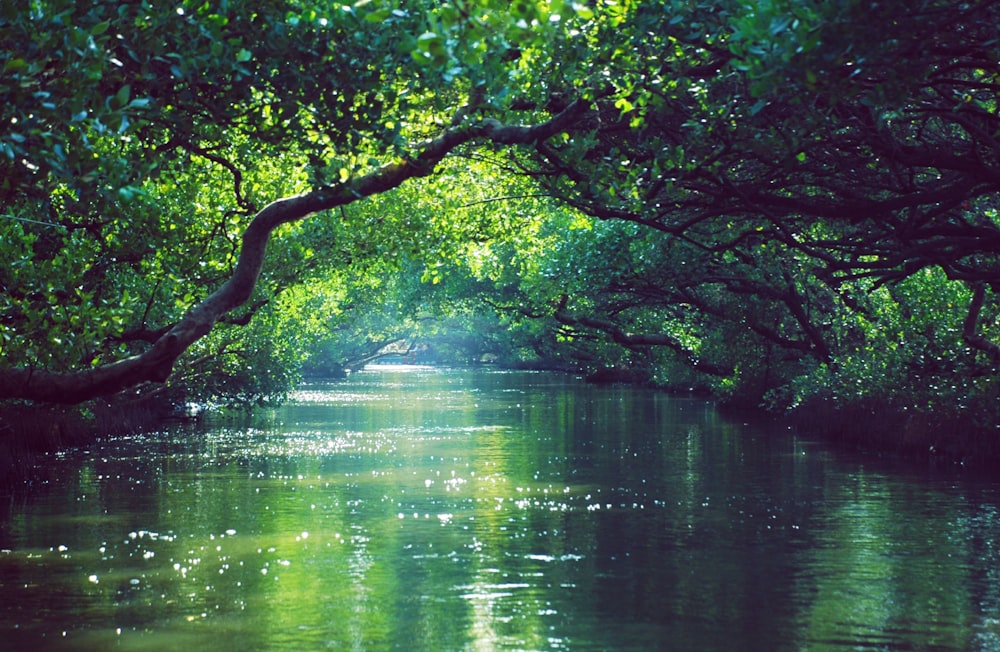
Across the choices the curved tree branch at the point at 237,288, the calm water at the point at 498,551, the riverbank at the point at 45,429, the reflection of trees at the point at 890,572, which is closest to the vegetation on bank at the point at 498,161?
the curved tree branch at the point at 237,288

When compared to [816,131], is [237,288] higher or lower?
lower

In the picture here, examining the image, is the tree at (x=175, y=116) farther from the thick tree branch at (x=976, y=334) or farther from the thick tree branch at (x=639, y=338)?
the thick tree branch at (x=639, y=338)

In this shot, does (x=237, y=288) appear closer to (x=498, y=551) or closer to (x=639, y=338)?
(x=498, y=551)

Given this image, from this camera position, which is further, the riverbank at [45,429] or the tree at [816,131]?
the riverbank at [45,429]

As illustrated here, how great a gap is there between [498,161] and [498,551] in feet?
32.0

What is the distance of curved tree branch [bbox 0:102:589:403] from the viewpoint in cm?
1417

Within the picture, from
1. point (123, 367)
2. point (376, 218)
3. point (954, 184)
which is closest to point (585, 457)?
point (376, 218)

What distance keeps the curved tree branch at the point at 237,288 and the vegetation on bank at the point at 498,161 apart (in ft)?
0.10

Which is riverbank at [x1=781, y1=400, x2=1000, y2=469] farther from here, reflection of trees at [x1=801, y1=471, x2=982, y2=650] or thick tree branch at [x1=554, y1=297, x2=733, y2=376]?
thick tree branch at [x1=554, y1=297, x2=733, y2=376]

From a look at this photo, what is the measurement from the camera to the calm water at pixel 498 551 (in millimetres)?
12000

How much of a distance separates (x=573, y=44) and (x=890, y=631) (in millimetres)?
9380

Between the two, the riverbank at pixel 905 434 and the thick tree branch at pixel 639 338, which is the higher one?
the thick tree branch at pixel 639 338

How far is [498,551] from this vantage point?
16.3 m

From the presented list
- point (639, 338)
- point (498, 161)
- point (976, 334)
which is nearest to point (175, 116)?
point (498, 161)
